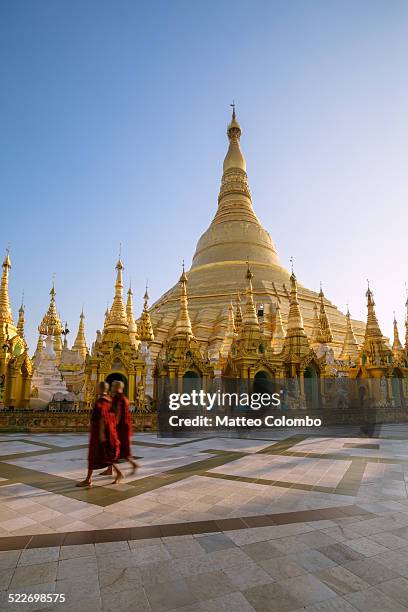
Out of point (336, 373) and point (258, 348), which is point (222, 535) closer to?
point (258, 348)

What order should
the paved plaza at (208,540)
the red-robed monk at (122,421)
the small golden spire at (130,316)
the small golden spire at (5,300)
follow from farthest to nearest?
the small golden spire at (130,316)
the small golden spire at (5,300)
the red-robed monk at (122,421)
the paved plaza at (208,540)

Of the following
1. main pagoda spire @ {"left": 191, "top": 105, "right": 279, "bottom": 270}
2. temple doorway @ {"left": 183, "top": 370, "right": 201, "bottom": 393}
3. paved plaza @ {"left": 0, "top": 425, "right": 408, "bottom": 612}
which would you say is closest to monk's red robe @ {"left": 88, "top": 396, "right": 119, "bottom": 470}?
paved plaza @ {"left": 0, "top": 425, "right": 408, "bottom": 612}

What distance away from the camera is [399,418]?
85.1 ft

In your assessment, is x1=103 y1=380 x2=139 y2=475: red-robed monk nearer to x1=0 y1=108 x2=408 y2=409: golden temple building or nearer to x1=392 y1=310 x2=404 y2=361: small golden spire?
x1=0 y1=108 x2=408 y2=409: golden temple building

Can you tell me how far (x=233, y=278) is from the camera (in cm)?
4566

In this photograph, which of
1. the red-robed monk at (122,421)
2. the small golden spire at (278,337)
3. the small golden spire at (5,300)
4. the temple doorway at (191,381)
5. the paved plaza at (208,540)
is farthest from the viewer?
the small golden spire at (278,337)

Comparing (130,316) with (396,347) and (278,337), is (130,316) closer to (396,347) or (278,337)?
(278,337)

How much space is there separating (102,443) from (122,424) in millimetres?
581

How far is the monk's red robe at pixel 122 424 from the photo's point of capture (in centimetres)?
720

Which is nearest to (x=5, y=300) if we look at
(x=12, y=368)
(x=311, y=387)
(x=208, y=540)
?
(x=12, y=368)

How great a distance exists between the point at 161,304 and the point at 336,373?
24.6 meters

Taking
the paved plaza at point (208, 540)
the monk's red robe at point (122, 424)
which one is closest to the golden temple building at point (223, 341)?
the monk's red robe at point (122, 424)

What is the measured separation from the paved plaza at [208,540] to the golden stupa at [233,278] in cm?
2731

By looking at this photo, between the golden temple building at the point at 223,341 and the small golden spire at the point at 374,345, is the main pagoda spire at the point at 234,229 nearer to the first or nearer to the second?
the golden temple building at the point at 223,341
